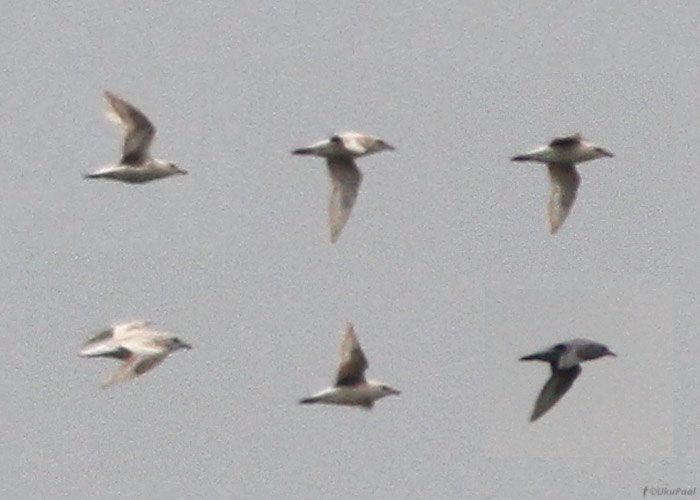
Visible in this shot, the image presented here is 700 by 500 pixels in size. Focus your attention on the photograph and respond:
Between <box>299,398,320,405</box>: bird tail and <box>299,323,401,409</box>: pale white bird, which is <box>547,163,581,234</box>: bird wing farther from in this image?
<box>299,398,320,405</box>: bird tail

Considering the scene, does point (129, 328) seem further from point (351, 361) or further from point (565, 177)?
point (565, 177)

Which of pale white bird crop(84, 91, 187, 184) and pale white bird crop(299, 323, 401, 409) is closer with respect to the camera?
Result: pale white bird crop(299, 323, 401, 409)

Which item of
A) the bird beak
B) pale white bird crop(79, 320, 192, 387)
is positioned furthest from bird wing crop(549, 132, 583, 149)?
pale white bird crop(79, 320, 192, 387)

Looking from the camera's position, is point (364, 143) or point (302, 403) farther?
point (364, 143)

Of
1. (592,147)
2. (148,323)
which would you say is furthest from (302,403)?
(592,147)

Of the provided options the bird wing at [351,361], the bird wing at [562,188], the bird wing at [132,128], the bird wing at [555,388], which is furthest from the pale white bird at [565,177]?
the bird wing at [132,128]

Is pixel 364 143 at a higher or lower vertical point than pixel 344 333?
higher

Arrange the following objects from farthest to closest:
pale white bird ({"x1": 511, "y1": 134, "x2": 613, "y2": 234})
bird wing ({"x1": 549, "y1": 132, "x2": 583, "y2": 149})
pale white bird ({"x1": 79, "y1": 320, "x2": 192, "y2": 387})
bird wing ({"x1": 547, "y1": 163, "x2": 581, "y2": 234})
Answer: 1. bird wing ({"x1": 547, "y1": 163, "x2": 581, "y2": 234})
2. pale white bird ({"x1": 511, "y1": 134, "x2": 613, "y2": 234})
3. bird wing ({"x1": 549, "y1": 132, "x2": 583, "y2": 149})
4. pale white bird ({"x1": 79, "y1": 320, "x2": 192, "y2": 387})

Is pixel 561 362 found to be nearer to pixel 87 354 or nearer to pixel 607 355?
pixel 607 355
